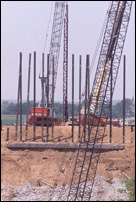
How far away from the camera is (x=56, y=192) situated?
97.8 ft

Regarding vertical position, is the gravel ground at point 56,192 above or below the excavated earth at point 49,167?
below

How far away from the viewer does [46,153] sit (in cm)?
3322

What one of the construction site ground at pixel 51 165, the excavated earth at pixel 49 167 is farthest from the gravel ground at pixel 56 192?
the construction site ground at pixel 51 165

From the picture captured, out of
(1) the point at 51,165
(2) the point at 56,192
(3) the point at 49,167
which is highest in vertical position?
(1) the point at 51,165

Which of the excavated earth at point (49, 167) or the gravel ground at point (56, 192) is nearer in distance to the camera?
the gravel ground at point (56, 192)

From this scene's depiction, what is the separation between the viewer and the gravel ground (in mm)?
29016

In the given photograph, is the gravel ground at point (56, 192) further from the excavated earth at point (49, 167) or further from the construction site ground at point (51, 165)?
the construction site ground at point (51, 165)

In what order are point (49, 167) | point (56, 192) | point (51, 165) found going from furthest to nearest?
point (51, 165)
point (49, 167)
point (56, 192)

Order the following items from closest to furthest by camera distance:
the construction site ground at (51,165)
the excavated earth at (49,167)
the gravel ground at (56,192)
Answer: the gravel ground at (56,192) → the excavated earth at (49,167) → the construction site ground at (51,165)

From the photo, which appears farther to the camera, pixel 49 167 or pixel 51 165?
pixel 51 165

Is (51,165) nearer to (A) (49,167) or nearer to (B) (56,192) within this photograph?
(A) (49,167)

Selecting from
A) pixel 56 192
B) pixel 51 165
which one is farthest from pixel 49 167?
pixel 56 192

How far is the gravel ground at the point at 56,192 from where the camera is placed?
29.0 metres

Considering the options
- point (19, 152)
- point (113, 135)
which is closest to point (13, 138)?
point (19, 152)
